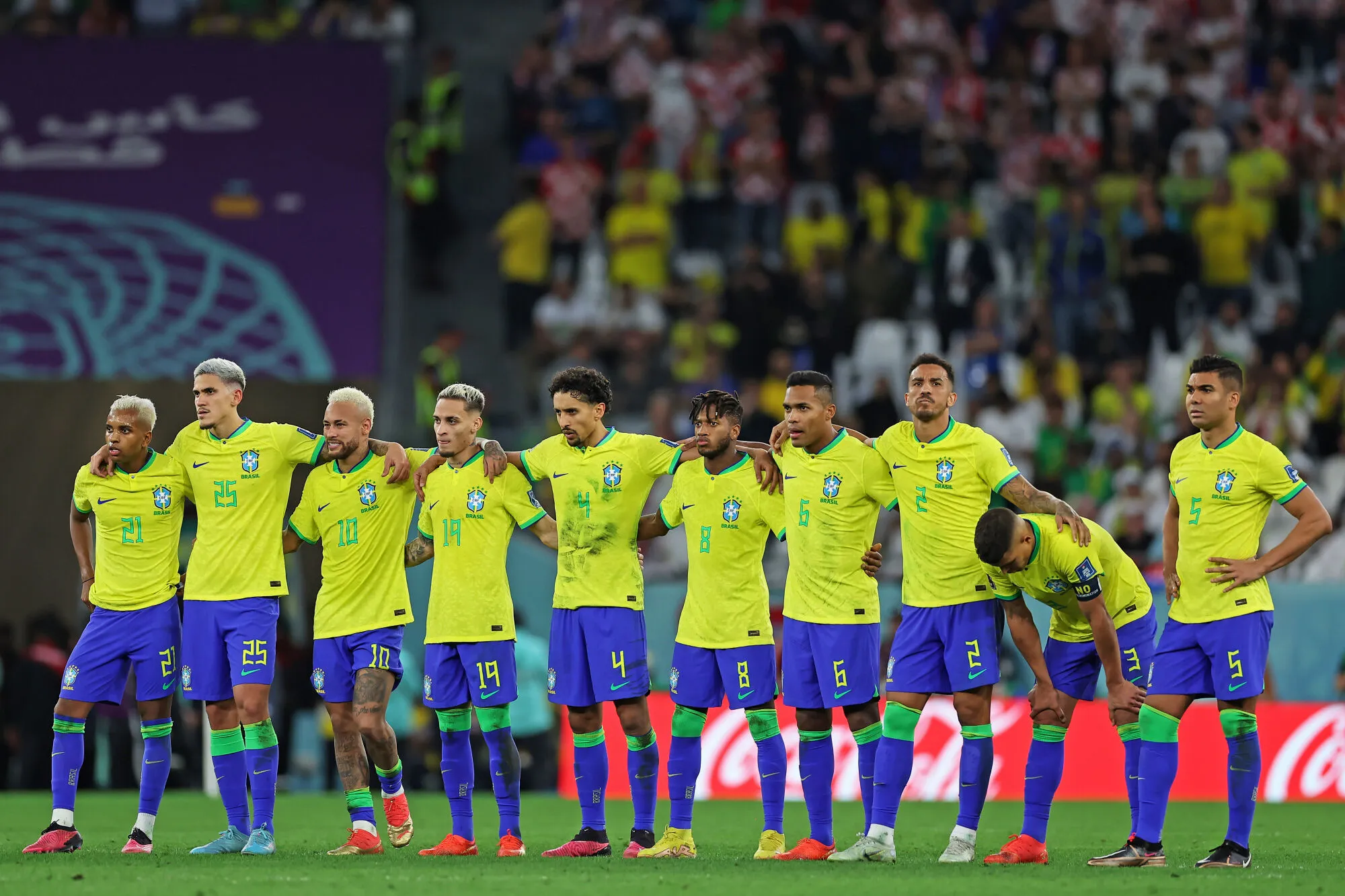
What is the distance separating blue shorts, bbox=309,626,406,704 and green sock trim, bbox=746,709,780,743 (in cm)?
227

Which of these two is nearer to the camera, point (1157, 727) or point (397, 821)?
point (1157, 727)

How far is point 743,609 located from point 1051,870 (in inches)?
94.3

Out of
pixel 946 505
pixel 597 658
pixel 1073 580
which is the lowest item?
pixel 597 658

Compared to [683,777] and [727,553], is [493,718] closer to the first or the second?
[683,777]

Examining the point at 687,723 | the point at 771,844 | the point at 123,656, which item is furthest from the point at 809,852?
the point at 123,656

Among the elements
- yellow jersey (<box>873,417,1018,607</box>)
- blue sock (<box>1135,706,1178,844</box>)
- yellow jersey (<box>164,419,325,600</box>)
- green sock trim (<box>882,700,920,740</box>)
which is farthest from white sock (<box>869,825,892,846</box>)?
yellow jersey (<box>164,419,325,600</box>)

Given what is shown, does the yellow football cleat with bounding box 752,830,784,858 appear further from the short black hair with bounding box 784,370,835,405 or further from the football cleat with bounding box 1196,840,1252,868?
the short black hair with bounding box 784,370,835,405

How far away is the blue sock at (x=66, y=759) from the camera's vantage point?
471 inches

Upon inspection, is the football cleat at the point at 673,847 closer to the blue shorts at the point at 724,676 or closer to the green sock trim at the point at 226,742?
the blue shorts at the point at 724,676

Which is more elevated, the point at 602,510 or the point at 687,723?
the point at 602,510

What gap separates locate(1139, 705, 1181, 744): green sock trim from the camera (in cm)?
1102

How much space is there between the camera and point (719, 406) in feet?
37.7

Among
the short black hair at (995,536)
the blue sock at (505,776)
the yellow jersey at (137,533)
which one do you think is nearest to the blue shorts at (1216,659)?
the short black hair at (995,536)

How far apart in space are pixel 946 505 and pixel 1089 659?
1.34m
